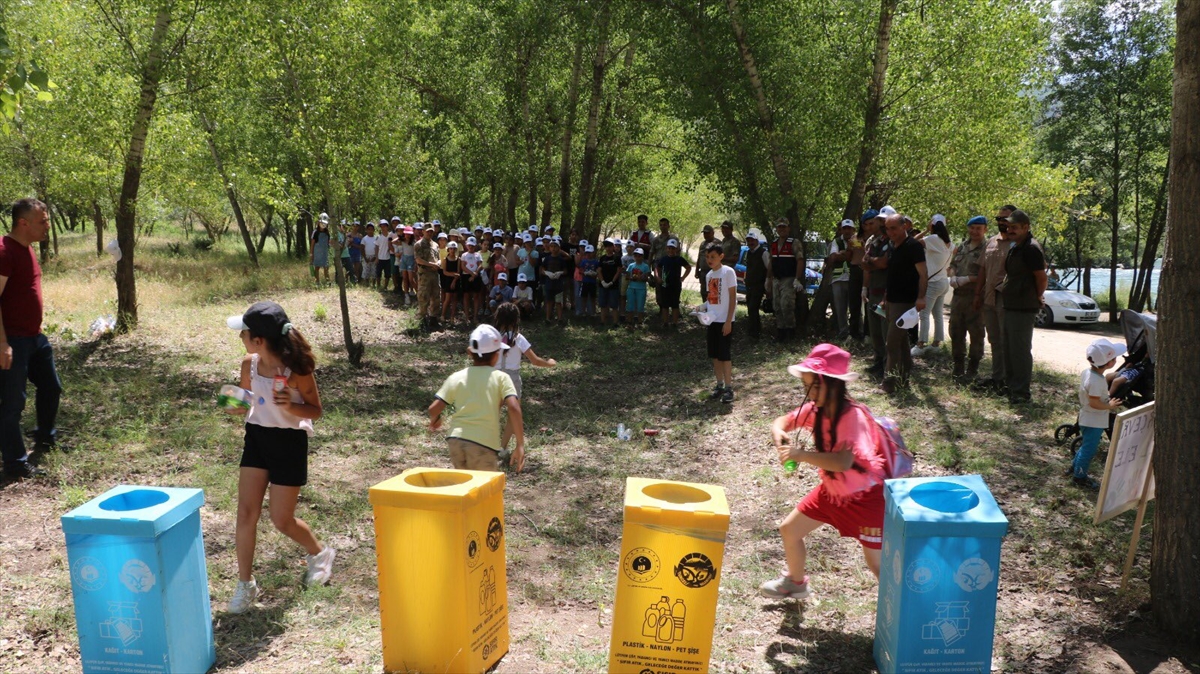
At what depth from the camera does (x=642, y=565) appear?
3619 millimetres

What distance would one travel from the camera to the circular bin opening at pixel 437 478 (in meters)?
3.94

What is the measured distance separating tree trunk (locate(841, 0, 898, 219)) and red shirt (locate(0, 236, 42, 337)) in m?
10.9

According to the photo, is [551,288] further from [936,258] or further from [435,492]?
[435,492]

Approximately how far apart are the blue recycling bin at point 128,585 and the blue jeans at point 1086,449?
20.4ft

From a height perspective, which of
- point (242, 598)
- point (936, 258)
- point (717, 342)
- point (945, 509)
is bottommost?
point (242, 598)

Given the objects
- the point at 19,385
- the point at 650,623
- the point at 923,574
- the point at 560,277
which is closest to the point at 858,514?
the point at 923,574

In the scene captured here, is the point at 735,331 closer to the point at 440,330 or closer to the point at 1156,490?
the point at 440,330

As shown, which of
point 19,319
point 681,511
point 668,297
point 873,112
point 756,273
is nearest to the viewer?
point 681,511

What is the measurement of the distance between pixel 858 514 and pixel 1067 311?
2250 centimetres

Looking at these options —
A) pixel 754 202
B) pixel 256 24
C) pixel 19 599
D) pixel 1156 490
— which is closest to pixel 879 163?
pixel 754 202

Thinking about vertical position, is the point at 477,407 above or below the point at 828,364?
below

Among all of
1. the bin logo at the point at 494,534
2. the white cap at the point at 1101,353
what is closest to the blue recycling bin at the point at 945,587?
the bin logo at the point at 494,534

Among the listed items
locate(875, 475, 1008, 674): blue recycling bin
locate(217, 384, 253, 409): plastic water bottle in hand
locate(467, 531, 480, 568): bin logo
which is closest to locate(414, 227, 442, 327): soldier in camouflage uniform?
locate(217, 384, 253, 409): plastic water bottle in hand

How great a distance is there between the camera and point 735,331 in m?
14.8
